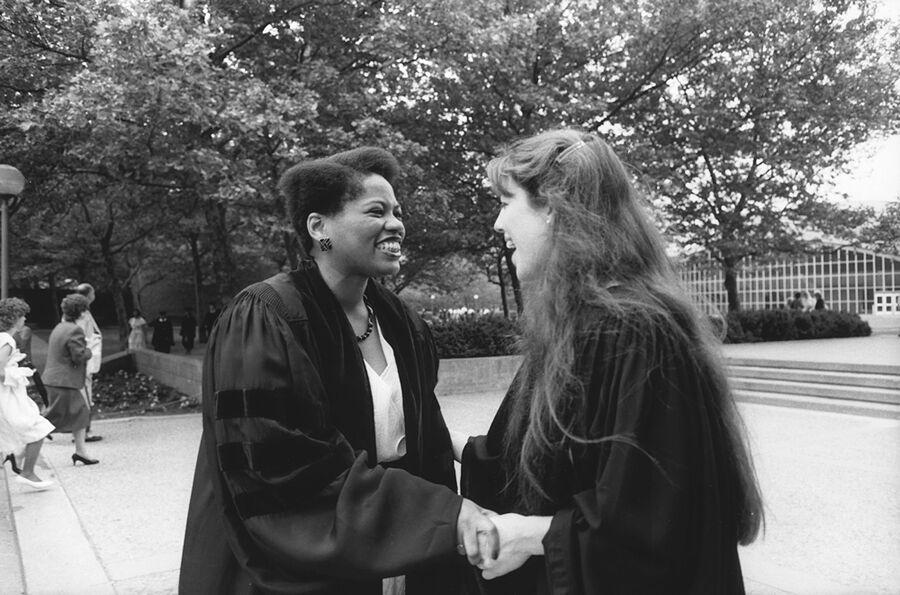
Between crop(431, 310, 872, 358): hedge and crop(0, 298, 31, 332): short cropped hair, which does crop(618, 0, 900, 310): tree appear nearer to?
crop(431, 310, 872, 358): hedge

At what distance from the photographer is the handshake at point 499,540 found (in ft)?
4.99

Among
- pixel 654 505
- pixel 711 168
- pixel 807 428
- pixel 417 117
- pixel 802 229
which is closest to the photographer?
pixel 654 505

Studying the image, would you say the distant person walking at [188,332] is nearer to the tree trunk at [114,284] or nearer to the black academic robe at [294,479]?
the tree trunk at [114,284]

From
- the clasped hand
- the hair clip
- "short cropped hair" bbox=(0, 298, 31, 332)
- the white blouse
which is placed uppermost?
the hair clip

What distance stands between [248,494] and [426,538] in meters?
0.41

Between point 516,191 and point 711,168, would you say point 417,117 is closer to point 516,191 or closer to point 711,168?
point 711,168

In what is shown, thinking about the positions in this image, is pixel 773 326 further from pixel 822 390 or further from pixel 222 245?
pixel 222 245

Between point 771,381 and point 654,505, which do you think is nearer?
point 654,505

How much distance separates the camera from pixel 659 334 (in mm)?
1442

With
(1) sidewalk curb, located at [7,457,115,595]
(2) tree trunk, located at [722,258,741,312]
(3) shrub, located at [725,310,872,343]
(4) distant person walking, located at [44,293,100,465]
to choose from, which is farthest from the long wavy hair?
(2) tree trunk, located at [722,258,741,312]

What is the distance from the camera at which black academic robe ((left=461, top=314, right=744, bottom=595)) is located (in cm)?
138

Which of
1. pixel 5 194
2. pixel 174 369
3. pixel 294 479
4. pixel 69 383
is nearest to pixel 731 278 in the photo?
pixel 174 369

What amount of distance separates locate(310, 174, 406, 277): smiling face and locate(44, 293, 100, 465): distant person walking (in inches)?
275

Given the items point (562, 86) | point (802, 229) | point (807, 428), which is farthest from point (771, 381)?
point (802, 229)
